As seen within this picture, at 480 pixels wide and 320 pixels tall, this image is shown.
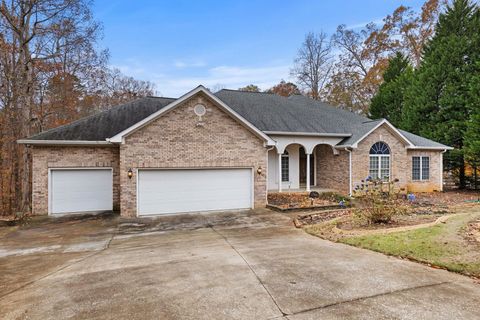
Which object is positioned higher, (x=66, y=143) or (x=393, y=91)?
(x=393, y=91)

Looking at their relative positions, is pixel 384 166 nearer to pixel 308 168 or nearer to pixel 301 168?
pixel 308 168

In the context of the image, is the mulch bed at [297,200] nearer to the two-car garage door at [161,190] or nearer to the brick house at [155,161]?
the brick house at [155,161]

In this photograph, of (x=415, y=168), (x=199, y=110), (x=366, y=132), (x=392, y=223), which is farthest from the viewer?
(x=415, y=168)

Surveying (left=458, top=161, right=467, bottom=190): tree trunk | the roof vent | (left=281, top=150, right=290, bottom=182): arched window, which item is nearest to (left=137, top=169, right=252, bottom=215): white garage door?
the roof vent

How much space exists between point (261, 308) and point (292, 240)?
13.5 feet

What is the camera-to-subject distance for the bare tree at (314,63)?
32281mm

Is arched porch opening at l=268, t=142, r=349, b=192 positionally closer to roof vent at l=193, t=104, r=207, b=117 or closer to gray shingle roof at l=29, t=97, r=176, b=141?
roof vent at l=193, t=104, r=207, b=117

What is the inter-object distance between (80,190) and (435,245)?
12787 mm

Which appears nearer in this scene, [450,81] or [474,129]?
[474,129]

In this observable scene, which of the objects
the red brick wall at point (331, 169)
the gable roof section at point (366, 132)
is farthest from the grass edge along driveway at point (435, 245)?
the red brick wall at point (331, 169)

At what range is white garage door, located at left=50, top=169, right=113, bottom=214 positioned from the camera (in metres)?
11.9

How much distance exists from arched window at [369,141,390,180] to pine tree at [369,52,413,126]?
11.6 m

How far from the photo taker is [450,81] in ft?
68.1

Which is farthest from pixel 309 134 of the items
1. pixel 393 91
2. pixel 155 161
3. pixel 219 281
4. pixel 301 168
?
pixel 393 91
